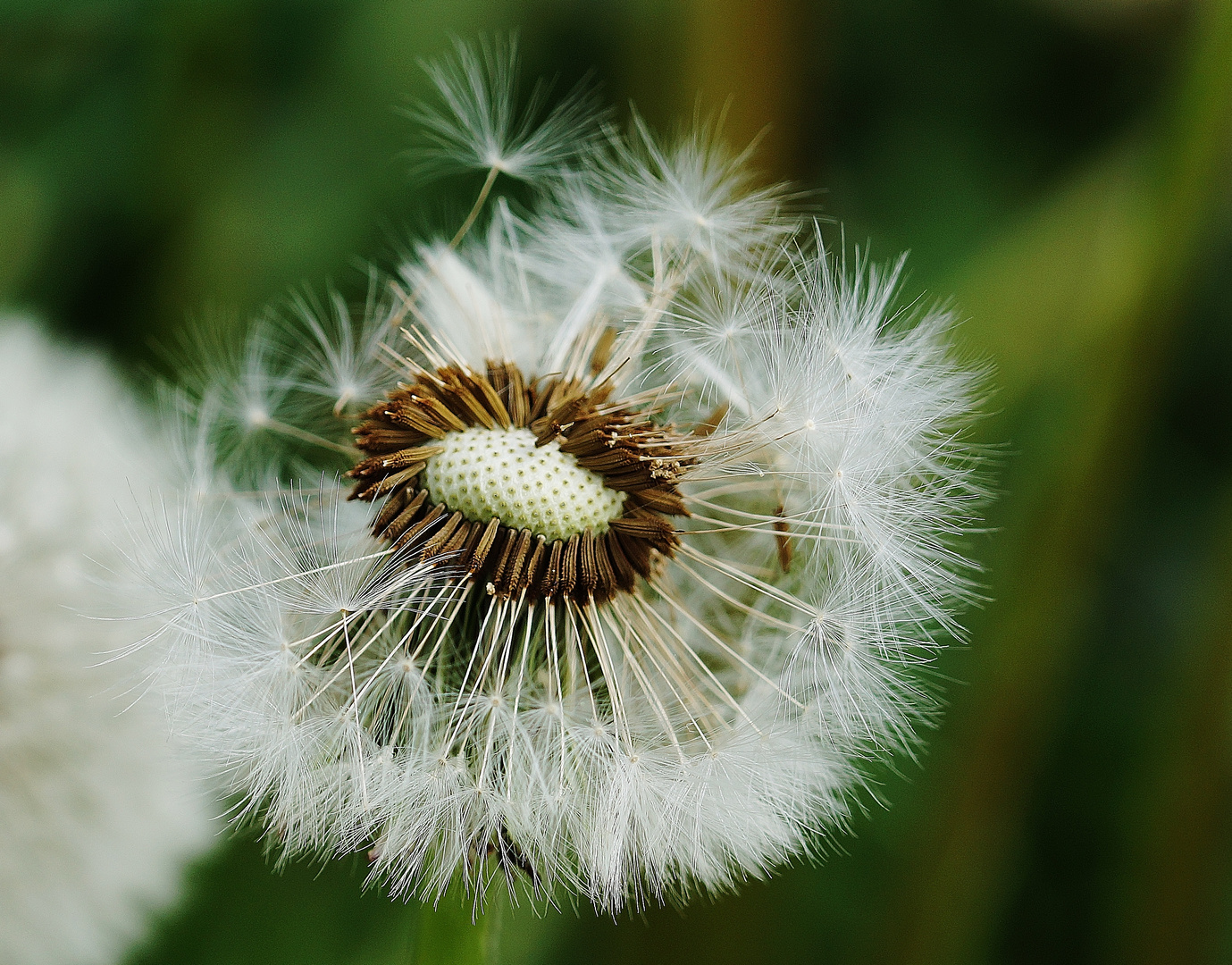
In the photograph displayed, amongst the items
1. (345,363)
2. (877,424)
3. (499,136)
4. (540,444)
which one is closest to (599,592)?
(540,444)

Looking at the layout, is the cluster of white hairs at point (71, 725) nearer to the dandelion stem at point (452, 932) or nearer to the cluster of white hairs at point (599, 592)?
the cluster of white hairs at point (599, 592)

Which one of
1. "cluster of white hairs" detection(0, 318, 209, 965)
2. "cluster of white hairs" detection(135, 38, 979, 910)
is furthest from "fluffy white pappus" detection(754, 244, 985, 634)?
"cluster of white hairs" detection(0, 318, 209, 965)

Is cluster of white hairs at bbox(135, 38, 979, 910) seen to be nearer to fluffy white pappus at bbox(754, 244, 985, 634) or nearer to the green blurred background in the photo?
fluffy white pappus at bbox(754, 244, 985, 634)

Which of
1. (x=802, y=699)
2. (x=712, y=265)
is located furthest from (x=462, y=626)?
(x=712, y=265)

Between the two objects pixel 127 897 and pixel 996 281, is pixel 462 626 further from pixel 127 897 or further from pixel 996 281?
pixel 996 281

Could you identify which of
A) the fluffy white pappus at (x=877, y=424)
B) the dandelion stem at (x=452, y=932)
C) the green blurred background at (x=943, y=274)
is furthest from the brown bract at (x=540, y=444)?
the green blurred background at (x=943, y=274)

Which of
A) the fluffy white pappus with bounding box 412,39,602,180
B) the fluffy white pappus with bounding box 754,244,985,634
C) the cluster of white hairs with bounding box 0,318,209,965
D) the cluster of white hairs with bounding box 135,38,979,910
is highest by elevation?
the fluffy white pappus with bounding box 412,39,602,180
